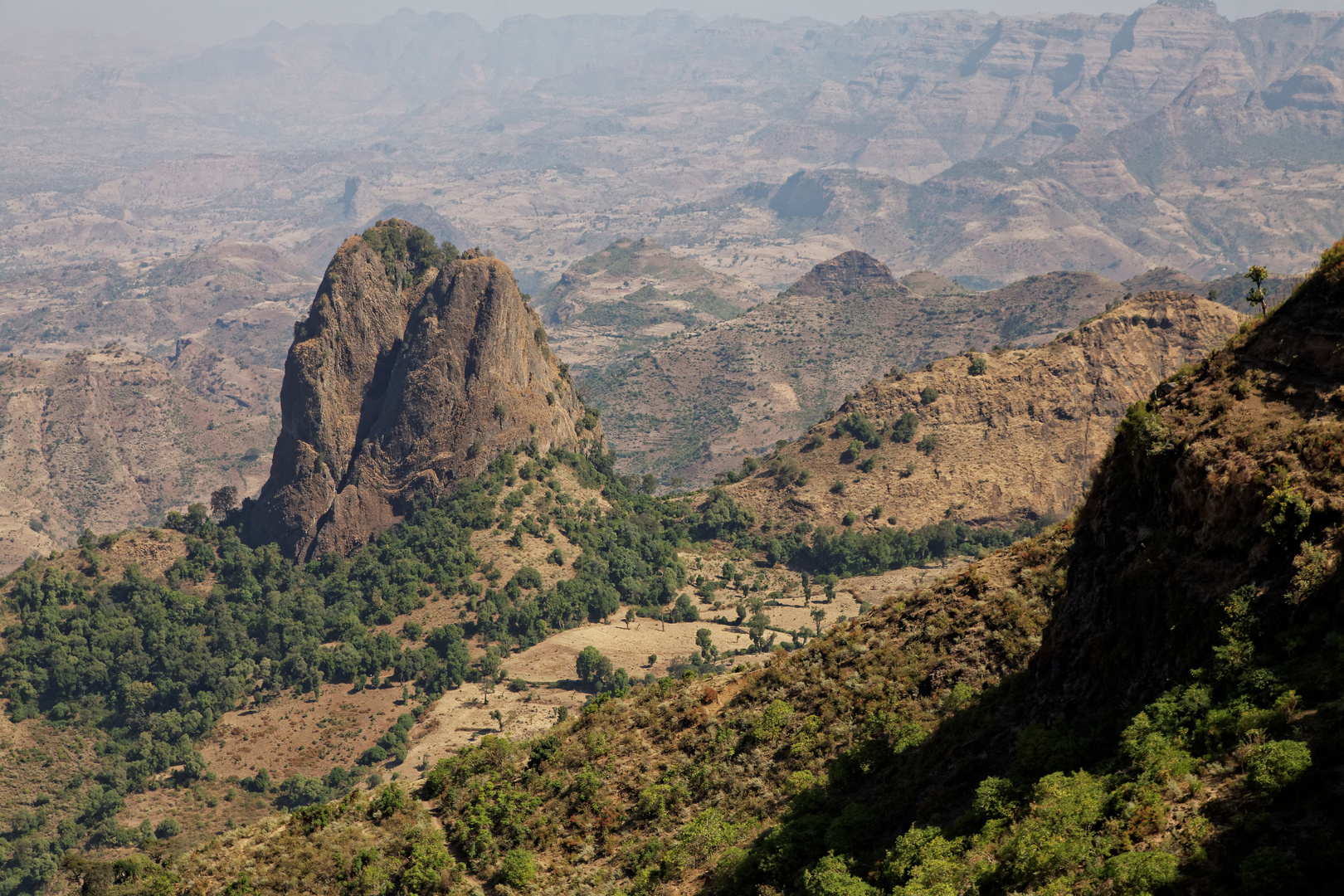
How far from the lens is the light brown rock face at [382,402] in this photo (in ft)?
546

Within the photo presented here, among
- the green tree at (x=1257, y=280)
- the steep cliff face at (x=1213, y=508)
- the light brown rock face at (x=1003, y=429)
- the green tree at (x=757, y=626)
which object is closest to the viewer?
the steep cliff face at (x=1213, y=508)

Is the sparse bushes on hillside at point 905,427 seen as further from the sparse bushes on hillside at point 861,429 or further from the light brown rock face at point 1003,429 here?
the sparse bushes on hillside at point 861,429

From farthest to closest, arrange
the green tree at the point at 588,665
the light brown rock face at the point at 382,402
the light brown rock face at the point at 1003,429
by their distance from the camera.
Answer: the light brown rock face at the point at 1003,429 < the light brown rock face at the point at 382,402 < the green tree at the point at 588,665

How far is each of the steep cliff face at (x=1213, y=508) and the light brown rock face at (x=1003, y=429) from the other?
136m

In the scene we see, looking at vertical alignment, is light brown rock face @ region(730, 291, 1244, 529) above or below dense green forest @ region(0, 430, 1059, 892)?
above

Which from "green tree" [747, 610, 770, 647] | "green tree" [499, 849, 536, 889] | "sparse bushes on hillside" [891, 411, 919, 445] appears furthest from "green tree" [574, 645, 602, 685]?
"green tree" [499, 849, 536, 889]

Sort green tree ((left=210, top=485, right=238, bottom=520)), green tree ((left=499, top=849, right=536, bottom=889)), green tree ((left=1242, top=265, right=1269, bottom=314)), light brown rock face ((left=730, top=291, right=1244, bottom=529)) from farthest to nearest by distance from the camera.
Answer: green tree ((left=210, top=485, right=238, bottom=520)), light brown rock face ((left=730, top=291, right=1244, bottom=529)), green tree ((left=499, top=849, right=536, bottom=889)), green tree ((left=1242, top=265, right=1269, bottom=314))

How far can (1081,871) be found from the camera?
25.9 metres

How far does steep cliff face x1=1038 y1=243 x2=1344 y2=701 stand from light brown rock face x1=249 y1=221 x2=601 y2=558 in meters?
140

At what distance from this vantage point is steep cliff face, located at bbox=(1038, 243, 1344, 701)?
28094mm

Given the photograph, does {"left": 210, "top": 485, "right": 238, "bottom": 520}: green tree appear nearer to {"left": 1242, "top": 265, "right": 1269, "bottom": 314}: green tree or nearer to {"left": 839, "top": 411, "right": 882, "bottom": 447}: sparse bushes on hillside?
{"left": 839, "top": 411, "right": 882, "bottom": 447}: sparse bushes on hillside

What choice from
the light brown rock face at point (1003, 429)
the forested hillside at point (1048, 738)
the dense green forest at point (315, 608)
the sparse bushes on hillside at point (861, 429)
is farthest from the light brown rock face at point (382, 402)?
the forested hillside at point (1048, 738)

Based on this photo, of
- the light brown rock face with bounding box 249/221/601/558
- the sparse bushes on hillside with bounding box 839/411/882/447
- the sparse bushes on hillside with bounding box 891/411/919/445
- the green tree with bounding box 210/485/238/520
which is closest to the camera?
the light brown rock face with bounding box 249/221/601/558

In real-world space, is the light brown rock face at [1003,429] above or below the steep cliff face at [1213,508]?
below
